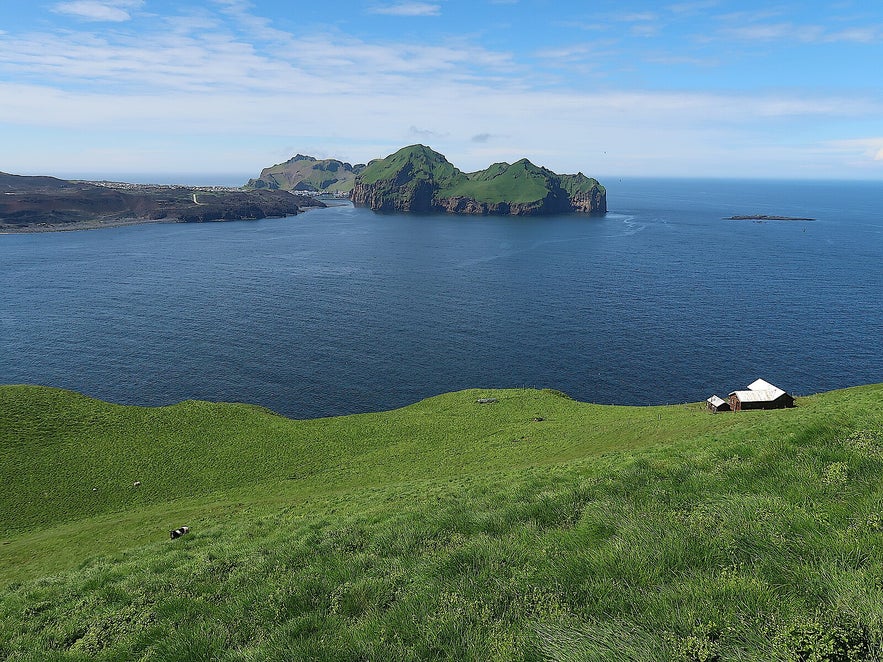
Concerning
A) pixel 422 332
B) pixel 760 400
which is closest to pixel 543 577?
pixel 760 400

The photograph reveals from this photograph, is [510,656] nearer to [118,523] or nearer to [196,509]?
[196,509]

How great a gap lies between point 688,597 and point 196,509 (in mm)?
39151

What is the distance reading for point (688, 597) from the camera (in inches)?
366

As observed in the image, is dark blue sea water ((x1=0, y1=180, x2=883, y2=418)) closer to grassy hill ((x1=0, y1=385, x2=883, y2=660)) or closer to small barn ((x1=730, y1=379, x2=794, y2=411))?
small barn ((x1=730, y1=379, x2=794, y2=411))

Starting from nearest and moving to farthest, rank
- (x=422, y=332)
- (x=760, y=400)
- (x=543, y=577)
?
(x=543, y=577) → (x=760, y=400) → (x=422, y=332)

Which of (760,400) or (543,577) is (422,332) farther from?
(543,577)

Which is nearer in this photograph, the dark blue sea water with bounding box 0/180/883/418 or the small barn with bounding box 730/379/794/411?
the small barn with bounding box 730/379/794/411

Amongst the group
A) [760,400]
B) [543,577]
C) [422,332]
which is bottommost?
[422,332]

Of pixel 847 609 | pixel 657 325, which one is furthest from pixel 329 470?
pixel 657 325

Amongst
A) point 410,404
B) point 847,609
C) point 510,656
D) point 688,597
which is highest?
point 847,609

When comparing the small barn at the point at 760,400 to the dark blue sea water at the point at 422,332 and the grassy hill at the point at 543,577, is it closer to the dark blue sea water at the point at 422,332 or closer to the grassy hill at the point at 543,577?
the dark blue sea water at the point at 422,332

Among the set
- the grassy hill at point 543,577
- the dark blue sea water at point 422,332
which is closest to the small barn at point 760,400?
the dark blue sea water at point 422,332

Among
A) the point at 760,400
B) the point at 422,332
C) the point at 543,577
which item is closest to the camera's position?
the point at 543,577

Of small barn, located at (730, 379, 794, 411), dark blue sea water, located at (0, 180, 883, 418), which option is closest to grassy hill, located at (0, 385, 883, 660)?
small barn, located at (730, 379, 794, 411)
